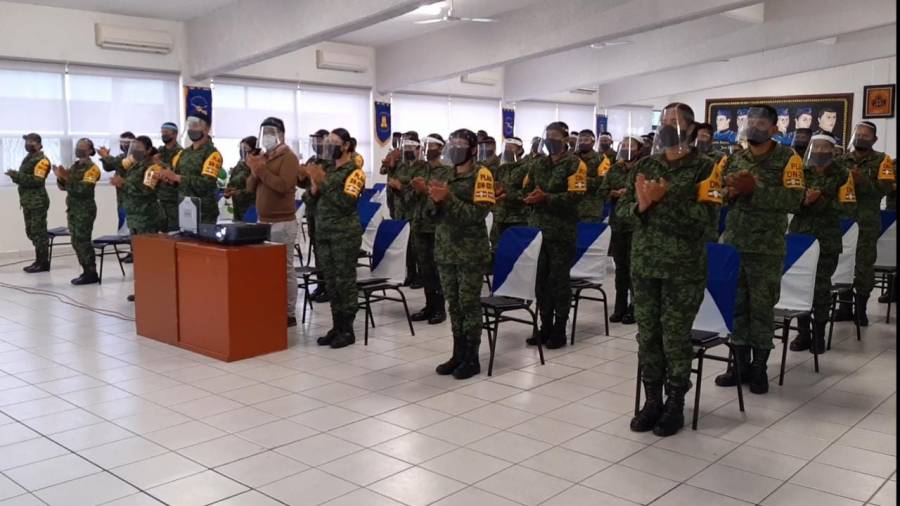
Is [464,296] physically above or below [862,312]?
above

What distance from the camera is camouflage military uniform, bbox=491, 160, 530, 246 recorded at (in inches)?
216

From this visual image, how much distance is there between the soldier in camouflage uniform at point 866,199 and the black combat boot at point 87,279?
6707 mm

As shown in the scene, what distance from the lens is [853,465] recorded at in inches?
123

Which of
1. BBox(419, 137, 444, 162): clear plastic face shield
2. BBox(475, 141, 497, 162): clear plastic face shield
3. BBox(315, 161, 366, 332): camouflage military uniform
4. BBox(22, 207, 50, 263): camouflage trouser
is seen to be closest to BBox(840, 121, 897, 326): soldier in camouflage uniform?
BBox(475, 141, 497, 162): clear plastic face shield

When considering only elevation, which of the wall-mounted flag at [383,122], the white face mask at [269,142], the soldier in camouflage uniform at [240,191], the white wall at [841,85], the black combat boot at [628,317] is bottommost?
the black combat boot at [628,317]

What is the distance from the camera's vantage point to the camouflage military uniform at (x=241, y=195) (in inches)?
260

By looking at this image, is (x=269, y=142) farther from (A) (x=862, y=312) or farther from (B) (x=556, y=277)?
(A) (x=862, y=312)

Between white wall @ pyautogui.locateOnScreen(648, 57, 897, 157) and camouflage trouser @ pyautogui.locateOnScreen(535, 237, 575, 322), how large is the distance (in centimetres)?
905

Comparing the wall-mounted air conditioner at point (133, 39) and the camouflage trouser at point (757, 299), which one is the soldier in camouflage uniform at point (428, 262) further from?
the wall-mounted air conditioner at point (133, 39)

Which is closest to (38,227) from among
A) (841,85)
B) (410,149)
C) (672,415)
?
(410,149)

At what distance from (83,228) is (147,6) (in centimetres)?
349

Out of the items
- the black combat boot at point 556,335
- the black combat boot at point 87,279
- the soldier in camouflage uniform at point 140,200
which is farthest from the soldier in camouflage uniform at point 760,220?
the black combat boot at point 87,279

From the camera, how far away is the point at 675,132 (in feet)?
10.8

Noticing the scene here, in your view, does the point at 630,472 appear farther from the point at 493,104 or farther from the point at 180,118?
the point at 493,104
